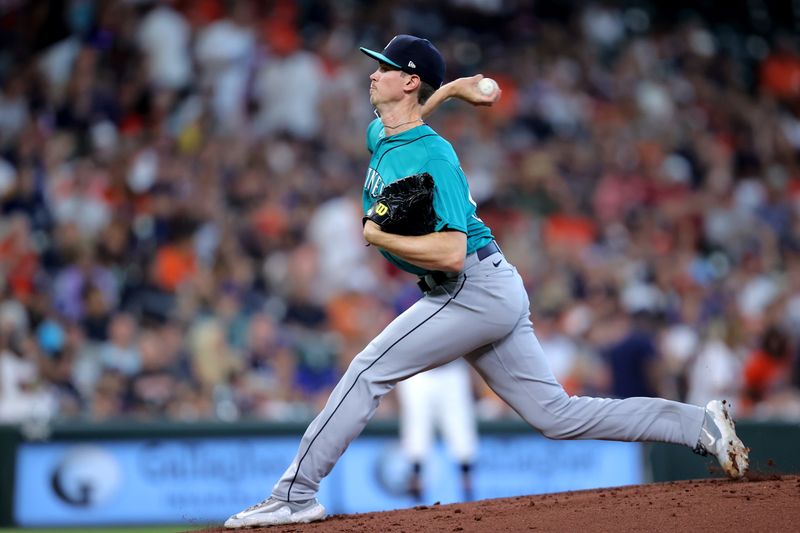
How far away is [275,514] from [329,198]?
7233 millimetres

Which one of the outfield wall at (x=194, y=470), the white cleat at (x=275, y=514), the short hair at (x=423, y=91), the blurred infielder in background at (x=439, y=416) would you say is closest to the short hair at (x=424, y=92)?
the short hair at (x=423, y=91)

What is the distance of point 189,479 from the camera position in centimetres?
932

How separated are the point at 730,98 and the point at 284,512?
438 inches

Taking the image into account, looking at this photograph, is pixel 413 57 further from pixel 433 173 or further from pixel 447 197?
pixel 447 197

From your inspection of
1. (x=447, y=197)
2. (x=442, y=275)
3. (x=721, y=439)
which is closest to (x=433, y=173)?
(x=447, y=197)

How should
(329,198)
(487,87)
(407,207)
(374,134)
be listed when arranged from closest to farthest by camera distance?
(407,207), (487,87), (374,134), (329,198)

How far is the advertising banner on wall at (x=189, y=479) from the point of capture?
363 inches

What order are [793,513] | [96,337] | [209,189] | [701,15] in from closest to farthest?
[793,513]
[96,337]
[209,189]
[701,15]

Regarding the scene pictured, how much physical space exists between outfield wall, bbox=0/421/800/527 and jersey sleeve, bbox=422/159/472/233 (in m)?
5.24

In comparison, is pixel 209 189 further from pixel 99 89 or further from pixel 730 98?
pixel 730 98

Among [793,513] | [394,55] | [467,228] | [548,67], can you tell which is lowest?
[793,513]

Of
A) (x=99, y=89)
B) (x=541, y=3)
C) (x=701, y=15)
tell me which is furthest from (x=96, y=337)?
(x=701, y=15)

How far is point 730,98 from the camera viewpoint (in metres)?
14.3

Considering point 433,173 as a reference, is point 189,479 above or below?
below
